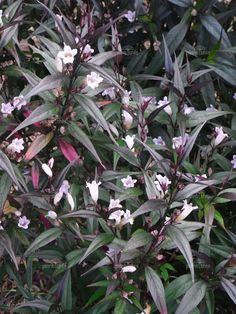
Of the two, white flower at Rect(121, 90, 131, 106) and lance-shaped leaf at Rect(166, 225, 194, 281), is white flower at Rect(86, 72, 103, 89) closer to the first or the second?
white flower at Rect(121, 90, 131, 106)

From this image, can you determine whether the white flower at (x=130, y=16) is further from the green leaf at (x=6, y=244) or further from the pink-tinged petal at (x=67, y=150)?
the green leaf at (x=6, y=244)

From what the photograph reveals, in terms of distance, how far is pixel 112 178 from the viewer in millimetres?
1986

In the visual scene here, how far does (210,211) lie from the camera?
79.5 inches

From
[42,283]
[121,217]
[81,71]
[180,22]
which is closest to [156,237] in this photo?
[121,217]

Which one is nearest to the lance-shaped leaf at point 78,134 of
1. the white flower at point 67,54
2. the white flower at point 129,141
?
the white flower at point 129,141

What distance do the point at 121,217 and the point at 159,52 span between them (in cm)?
93

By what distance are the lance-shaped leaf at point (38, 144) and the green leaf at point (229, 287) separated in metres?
0.73

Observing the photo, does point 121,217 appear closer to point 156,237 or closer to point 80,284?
point 156,237

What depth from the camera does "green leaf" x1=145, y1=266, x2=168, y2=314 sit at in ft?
5.85

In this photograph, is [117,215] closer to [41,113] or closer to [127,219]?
[127,219]

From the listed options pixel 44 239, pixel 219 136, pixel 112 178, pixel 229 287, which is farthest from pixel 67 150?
pixel 229 287

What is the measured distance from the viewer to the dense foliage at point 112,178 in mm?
1817

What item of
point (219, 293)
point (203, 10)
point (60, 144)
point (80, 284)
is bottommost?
point (219, 293)

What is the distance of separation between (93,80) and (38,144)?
28 cm
